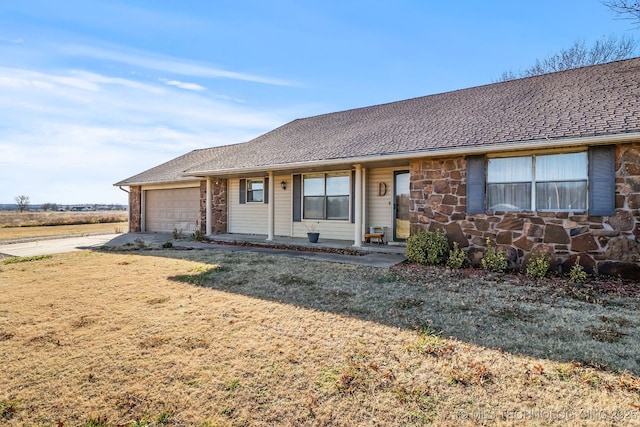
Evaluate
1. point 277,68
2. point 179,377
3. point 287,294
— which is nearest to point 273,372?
point 179,377

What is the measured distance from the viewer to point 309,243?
33.7 ft

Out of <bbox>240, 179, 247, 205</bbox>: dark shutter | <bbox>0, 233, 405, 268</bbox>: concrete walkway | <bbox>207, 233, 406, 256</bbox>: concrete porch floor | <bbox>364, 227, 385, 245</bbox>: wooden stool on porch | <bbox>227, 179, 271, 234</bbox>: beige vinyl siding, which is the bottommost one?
<bbox>0, 233, 405, 268</bbox>: concrete walkway

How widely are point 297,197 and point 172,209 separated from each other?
7147 mm

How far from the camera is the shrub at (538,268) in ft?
20.5

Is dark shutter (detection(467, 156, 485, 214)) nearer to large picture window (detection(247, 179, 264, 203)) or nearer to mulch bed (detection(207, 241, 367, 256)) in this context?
mulch bed (detection(207, 241, 367, 256))

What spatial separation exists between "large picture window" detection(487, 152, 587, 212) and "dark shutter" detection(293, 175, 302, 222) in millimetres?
6003

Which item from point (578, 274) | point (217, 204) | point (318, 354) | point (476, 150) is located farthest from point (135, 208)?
point (578, 274)

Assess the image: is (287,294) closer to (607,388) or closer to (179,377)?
(179,377)

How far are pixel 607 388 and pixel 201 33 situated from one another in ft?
38.3

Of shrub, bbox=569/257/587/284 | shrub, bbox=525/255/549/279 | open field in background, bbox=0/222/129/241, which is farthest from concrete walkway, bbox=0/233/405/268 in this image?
open field in background, bbox=0/222/129/241

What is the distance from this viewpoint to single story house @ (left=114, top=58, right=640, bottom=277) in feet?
19.7

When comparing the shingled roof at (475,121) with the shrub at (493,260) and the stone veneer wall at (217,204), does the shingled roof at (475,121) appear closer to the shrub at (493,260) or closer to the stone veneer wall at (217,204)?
the stone veneer wall at (217,204)

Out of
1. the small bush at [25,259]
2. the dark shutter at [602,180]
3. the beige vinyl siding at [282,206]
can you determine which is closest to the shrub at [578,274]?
the dark shutter at [602,180]

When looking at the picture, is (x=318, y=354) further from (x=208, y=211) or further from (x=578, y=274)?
(x=208, y=211)
